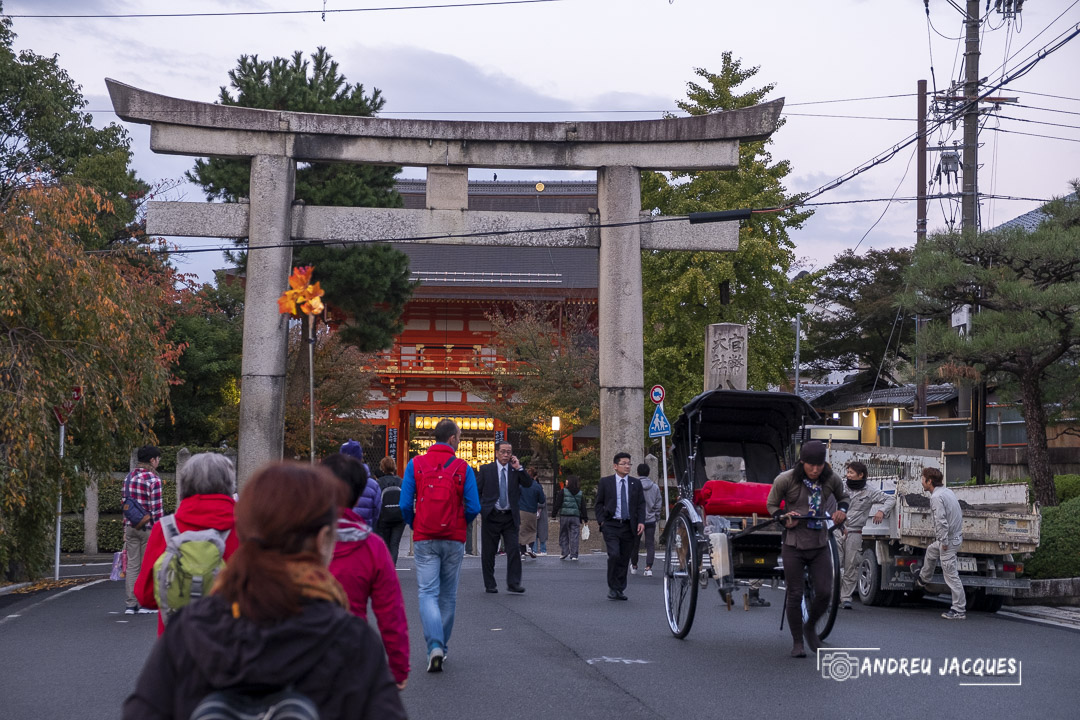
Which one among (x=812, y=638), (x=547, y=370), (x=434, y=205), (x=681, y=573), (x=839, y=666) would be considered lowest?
(x=839, y=666)

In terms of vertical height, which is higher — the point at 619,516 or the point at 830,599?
the point at 619,516

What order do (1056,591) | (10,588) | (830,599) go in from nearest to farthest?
(830,599), (1056,591), (10,588)

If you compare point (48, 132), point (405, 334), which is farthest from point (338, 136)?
point (405, 334)

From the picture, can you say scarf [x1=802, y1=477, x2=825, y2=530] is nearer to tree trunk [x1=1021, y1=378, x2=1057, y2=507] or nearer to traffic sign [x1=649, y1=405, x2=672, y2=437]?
traffic sign [x1=649, y1=405, x2=672, y2=437]

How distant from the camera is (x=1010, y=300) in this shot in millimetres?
17469

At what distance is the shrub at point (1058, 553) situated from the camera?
13820 millimetres

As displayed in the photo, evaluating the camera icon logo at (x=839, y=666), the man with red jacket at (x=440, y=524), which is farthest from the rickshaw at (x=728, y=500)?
the man with red jacket at (x=440, y=524)

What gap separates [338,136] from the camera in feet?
64.8

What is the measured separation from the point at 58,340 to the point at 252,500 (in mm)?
13638

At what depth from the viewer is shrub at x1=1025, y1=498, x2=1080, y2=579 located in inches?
544

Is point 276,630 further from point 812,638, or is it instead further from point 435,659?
point 812,638

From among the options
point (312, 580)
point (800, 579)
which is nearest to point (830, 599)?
point (800, 579)

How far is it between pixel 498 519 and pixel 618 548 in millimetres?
1746

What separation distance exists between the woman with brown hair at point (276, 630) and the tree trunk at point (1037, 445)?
18.4m
